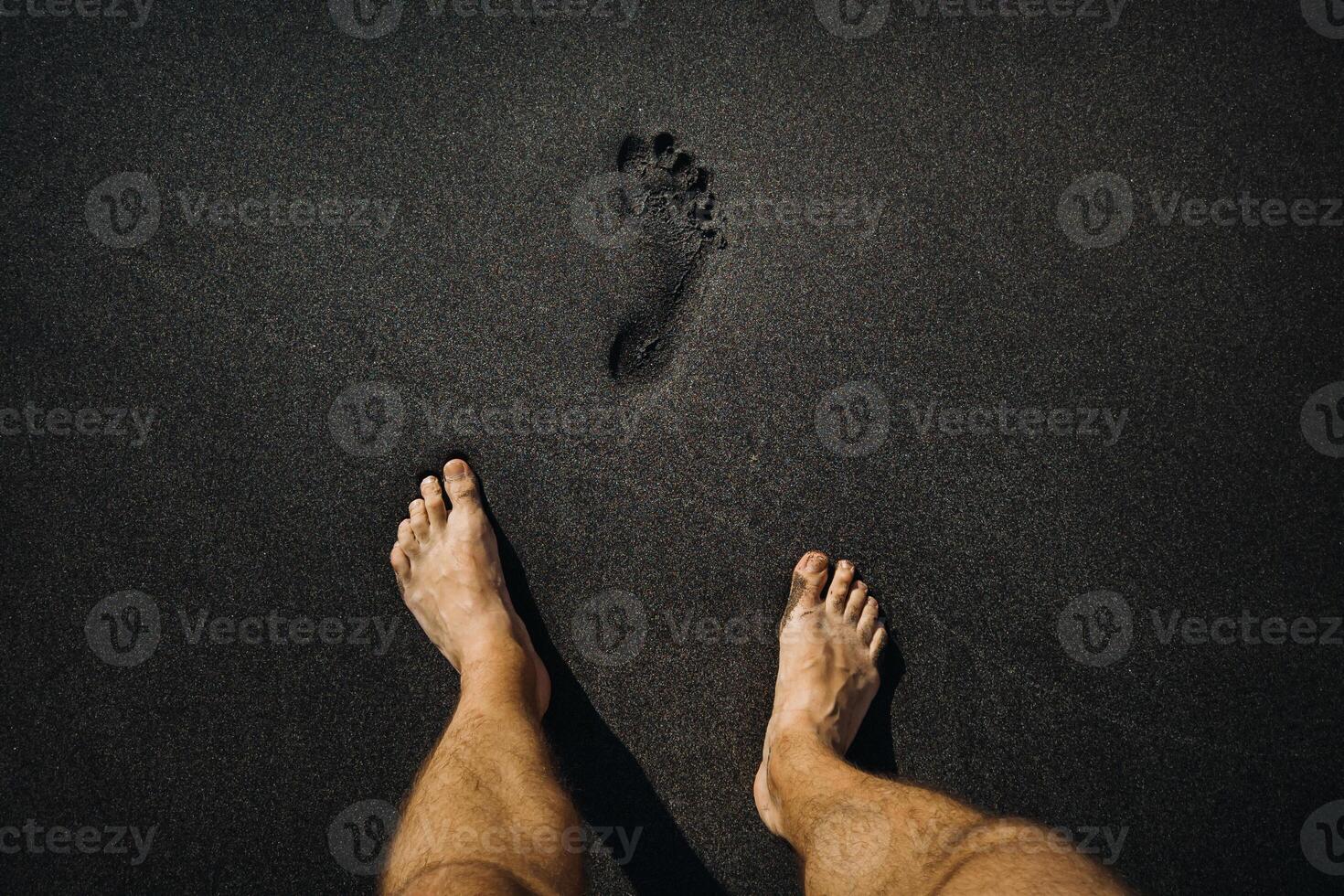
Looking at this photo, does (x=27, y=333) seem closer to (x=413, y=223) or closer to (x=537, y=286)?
(x=413, y=223)

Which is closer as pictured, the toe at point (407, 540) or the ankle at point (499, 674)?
the ankle at point (499, 674)

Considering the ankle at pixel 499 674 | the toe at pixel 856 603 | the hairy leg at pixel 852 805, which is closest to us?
the hairy leg at pixel 852 805

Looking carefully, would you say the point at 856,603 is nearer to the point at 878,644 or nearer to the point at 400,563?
the point at 878,644

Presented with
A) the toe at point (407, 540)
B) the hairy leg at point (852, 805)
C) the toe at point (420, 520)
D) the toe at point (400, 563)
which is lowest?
the hairy leg at point (852, 805)

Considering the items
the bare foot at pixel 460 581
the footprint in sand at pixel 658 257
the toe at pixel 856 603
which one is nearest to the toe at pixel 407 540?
the bare foot at pixel 460 581

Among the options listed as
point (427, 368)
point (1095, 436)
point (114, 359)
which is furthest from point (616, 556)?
point (114, 359)

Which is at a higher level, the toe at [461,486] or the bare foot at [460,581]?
the toe at [461,486]

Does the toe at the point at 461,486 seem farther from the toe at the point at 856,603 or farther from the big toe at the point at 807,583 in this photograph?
the toe at the point at 856,603

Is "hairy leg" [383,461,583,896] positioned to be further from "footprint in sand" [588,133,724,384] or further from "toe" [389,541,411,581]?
"footprint in sand" [588,133,724,384]
